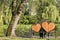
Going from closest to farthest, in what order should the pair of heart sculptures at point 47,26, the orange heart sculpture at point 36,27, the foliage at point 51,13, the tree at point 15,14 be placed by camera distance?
the pair of heart sculptures at point 47,26 < the orange heart sculpture at point 36,27 < the tree at point 15,14 < the foliage at point 51,13

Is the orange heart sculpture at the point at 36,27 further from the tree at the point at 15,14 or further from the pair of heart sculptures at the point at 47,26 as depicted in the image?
A: the tree at the point at 15,14

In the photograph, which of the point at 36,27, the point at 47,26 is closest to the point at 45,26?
the point at 47,26

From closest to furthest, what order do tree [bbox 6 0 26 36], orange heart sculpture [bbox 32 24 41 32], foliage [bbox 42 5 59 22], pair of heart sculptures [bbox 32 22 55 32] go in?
pair of heart sculptures [bbox 32 22 55 32]
orange heart sculpture [bbox 32 24 41 32]
tree [bbox 6 0 26 36]
foliage [bbox 42 5 59 22]

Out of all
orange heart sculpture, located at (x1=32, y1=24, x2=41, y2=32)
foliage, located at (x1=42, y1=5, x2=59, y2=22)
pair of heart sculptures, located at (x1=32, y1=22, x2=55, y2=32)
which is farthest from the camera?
foliage, located at (x1=42, y1=5, x2=59, y2=22)

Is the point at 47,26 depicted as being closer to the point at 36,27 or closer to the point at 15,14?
the point at 36,27

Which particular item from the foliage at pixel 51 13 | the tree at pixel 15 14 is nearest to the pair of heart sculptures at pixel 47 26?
the tree at pixel 15 14

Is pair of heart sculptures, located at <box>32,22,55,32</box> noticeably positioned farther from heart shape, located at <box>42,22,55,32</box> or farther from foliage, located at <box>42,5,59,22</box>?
foliage, located at <box>42,5,59,22</box>

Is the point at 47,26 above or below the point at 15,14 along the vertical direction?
below

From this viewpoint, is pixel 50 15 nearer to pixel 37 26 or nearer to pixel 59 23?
pixel 59 23

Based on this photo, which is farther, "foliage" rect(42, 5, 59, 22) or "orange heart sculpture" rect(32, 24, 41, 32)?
"foliage" rect(42, 5, 59, 22)

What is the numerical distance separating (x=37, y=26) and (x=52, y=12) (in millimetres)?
11364

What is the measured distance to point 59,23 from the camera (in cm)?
2636

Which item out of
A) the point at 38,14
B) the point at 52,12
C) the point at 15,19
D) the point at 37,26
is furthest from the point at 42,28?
the point at 38,14

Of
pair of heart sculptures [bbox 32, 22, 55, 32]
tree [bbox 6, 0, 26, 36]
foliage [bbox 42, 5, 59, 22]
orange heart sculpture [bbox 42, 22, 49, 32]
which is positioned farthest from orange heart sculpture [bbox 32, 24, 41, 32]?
foliage [bbox 42, 5, 59, 22]
